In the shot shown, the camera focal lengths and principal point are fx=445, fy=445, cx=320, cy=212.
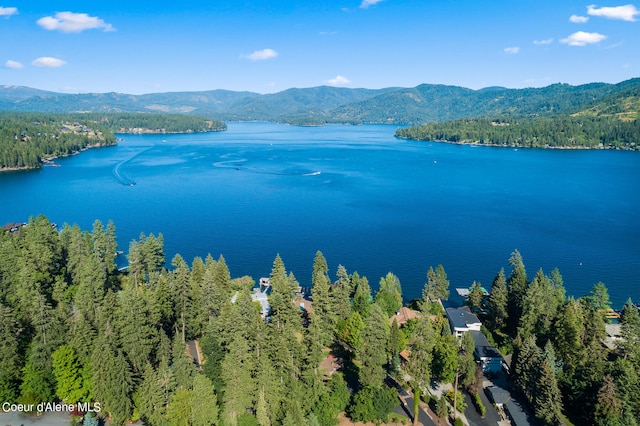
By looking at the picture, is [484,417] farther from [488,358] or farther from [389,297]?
[389,297]

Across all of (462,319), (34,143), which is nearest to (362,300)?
(462,319)

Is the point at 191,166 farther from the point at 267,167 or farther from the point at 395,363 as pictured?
the point at 395,363

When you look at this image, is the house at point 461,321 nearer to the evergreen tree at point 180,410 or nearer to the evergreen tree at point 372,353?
Result: the evergreen tree at point 372,353

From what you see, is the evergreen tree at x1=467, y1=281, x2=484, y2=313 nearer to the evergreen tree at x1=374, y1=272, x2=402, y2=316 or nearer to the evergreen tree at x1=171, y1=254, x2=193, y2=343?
the evergreen tree at x1=374, y1=272, x2=402, y2=316

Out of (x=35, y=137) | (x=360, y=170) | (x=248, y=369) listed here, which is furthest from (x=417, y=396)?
(x=35, y=137)

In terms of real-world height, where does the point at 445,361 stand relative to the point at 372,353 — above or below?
below

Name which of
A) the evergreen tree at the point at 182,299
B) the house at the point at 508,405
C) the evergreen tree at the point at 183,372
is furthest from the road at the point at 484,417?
the evergreen tree at the point at 182,299
